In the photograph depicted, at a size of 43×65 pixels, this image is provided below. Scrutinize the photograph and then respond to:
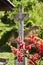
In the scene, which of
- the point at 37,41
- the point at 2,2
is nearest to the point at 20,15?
the point at 37,41

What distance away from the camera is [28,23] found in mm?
22203

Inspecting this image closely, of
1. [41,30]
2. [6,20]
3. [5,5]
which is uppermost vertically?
[5,5]

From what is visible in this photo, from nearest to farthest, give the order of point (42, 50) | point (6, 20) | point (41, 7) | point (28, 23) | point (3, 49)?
point (42, 50), point (3, 49), point (28, 23), point (41, 7), point (6, 20)

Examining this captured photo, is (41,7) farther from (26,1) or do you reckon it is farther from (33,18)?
(33,18)

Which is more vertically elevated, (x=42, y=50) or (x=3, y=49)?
(x=42, y=50)

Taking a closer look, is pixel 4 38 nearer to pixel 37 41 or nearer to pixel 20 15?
pixel 20 15

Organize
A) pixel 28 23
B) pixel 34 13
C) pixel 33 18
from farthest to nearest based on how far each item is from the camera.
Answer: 1. pixel 34 13
2. pixel 33 18
3. pixel 28 23

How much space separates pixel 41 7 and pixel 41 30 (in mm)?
11774

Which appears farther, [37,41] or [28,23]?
[28,23]

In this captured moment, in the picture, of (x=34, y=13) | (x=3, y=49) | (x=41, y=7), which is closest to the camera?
(x=3, y=49)

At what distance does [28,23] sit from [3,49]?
16.1 feet

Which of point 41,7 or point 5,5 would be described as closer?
point 5,5

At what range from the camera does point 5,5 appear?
22.4 feet

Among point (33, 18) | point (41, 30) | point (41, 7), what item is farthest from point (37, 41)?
point (41, 7)
